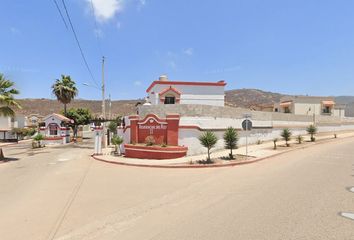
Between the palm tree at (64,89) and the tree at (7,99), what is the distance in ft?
73.3

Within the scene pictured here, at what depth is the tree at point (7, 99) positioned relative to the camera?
23.1m

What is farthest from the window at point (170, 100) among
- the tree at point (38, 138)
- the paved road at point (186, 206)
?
the tree at point (38, 138)

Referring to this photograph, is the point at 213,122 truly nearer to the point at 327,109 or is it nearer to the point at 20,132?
the point at 327,109

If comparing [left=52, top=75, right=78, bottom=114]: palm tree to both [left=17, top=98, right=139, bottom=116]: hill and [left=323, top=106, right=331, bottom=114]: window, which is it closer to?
[left=323, top=106, right=331, bottom=114]: window

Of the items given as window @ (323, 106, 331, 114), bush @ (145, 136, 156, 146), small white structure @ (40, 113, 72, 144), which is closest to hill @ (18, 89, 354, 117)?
window @ (323, 106, 331, 114)

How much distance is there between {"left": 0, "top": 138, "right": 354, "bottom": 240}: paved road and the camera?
601 centimetres

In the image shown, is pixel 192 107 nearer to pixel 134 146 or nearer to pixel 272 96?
pixel 134 146

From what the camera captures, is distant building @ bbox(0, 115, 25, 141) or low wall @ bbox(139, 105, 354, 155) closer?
low wall @ bbox(139, 105, 354, 155)

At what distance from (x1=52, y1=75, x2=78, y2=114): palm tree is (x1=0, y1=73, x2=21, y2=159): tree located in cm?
2234

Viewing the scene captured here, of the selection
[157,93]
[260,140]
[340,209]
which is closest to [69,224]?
[340,209]

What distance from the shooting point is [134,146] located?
20.6 m

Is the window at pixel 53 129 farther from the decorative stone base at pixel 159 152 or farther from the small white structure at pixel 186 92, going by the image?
the decorative stone base at pixel 159 152

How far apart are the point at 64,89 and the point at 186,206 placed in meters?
43.5

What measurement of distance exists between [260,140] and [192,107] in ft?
30.2
